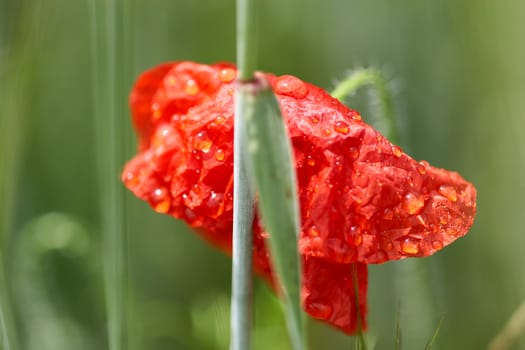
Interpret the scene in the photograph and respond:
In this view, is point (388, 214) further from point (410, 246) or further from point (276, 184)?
point (276, 184)

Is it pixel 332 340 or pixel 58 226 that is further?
pixel 332 340

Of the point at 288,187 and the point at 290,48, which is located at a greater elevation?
the point at 290,48

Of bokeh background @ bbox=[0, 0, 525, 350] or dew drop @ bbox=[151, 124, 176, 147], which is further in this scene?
bokeh background @ bbox=[0, 0, 525, 350]

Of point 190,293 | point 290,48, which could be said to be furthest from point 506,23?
point 190,293

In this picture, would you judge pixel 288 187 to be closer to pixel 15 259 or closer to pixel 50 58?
pixel 15 259

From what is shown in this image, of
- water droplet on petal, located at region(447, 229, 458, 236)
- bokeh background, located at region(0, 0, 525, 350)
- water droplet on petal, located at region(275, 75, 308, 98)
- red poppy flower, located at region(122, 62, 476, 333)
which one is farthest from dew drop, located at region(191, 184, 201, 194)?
bokeh background, located at region(0, 0, 525, 350)

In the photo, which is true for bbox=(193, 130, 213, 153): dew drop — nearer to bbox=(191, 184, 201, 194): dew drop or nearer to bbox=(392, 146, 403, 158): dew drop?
bbox=(191, 184, 201, 194): dew drop

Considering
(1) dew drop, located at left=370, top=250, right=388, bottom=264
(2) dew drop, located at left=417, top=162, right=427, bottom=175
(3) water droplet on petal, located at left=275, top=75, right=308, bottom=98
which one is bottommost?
(1) dew drop, located at left=370, top=250, right=388, bottom=264
